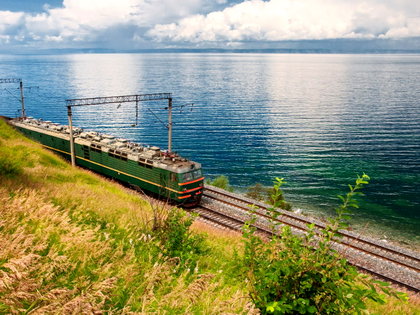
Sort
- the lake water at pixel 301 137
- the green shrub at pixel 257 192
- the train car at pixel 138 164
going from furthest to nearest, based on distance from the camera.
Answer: the lake water at pixel 301 137, the green shrub at pixel 257 192, the train car at pixel 138 164

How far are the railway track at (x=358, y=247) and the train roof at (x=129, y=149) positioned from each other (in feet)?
14.5

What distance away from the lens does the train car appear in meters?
26.1

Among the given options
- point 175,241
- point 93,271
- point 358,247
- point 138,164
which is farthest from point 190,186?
point 93,271

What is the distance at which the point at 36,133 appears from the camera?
40.4 m

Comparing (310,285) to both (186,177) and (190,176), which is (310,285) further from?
(190,176)

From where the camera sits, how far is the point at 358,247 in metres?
23.0

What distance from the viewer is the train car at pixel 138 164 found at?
26141mm

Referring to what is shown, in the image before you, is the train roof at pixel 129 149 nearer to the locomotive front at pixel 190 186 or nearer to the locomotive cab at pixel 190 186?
the locomotive front at pixel 190 186

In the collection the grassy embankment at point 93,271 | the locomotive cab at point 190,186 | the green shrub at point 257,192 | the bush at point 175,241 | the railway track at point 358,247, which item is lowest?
the green shrub at point 257,192

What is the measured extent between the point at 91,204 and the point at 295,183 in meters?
38.4

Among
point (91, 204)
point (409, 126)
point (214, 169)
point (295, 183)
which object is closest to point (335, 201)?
point (295, 183)

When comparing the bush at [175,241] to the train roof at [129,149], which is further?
the train roof at [129,149]

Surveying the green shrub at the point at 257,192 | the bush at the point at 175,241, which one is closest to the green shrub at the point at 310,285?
the bush at the point at 175,241

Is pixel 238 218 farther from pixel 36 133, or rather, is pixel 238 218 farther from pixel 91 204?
pixel 36 133
